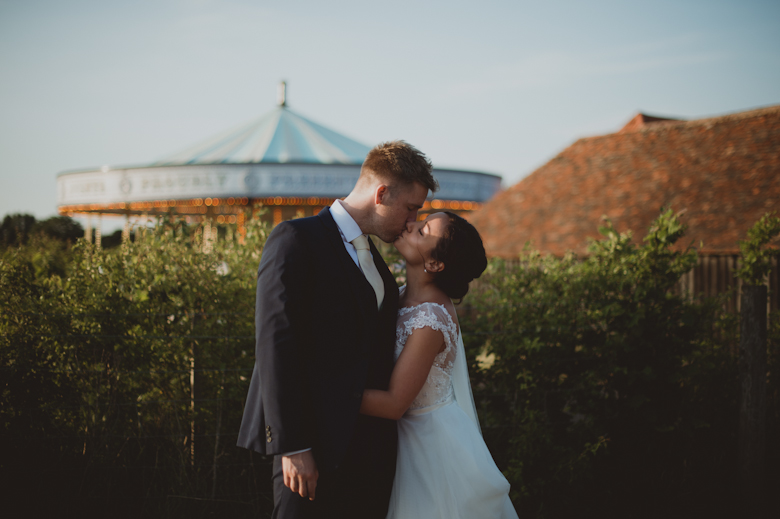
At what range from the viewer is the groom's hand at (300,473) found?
2.01 metres

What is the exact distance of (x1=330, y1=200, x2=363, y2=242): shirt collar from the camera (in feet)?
7.78

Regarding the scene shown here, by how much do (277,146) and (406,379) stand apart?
2114 cm

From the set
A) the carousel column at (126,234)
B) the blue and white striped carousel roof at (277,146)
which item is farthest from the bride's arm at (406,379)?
the blue and white striped carousel roof at (277,146)

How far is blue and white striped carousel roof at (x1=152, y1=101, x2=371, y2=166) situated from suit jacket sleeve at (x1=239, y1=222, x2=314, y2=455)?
18.4 metres

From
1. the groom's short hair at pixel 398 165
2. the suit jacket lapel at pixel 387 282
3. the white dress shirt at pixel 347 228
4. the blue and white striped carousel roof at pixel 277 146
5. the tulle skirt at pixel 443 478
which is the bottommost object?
the tulle skirt at pixel 443 478

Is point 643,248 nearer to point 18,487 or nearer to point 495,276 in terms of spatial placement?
point 495,276

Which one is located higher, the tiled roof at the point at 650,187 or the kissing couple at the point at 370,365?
the tiled roof at the point at 650,187

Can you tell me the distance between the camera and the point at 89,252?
396 cm

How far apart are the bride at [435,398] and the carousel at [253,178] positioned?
1555cm

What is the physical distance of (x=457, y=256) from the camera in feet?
7.95

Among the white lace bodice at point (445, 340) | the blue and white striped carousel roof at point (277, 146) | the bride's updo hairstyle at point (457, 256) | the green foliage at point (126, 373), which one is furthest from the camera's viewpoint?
the blue and white striped carousel roof at point (277, 146)

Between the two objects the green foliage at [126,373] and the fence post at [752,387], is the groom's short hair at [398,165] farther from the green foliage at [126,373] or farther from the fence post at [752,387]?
the fence post at [752,387]

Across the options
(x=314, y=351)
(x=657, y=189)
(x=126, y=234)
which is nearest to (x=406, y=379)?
(x=314, y=351)

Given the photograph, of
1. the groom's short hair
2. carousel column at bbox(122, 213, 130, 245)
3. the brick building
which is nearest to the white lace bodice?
the groom's short hair
